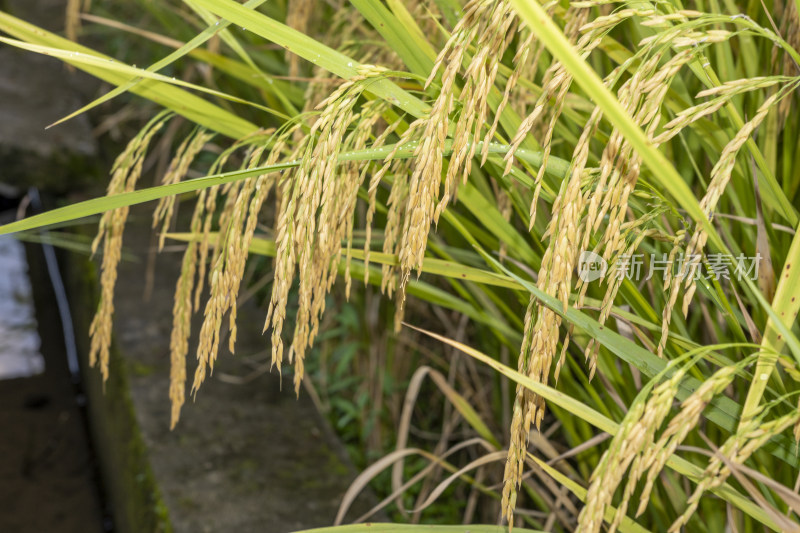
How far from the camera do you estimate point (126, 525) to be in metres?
1.92

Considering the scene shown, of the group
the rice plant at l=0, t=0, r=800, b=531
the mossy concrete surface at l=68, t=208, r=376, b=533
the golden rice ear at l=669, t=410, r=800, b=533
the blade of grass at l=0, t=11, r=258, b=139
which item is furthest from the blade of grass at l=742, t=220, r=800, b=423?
the mossy concrete surface at l=68, t=208, r=376, b=533

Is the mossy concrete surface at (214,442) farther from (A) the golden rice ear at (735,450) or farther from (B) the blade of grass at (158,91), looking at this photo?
(A) the golden rice ear at (735,450)

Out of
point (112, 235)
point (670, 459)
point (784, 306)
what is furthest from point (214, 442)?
point (784, 306)

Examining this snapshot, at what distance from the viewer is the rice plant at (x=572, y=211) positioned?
0.60 meters

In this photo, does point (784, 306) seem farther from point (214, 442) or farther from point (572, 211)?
point (214, 442)

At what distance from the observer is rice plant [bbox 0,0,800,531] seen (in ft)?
1.95

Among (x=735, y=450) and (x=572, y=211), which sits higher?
(x=572, y=211)

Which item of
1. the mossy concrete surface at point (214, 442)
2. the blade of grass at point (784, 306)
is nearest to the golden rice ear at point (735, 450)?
the blade of grass at point (784, 306)

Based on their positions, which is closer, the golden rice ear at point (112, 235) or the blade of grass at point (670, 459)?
the blade of grass at point (670, 459)

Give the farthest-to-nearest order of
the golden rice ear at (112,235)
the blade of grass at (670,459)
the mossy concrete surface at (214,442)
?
the mossy concrete surface at (214,442)
the golden rice ear at (112,235)
the blade of grass at (670,459)

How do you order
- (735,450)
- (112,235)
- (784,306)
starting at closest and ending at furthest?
(735,450) < (784,306) < (112,235)

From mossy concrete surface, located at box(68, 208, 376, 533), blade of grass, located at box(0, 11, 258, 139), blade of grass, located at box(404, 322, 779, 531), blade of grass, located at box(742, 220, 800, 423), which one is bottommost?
mossy concrete surface, located at box(68, 208, 376, 533)

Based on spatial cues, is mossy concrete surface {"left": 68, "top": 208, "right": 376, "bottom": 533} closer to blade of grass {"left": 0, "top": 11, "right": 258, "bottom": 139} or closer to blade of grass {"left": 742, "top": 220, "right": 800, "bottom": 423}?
blade of grass {"left": 0, "top": 11, "right": 258, "bottom": 139}

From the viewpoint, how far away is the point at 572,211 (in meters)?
0.59
